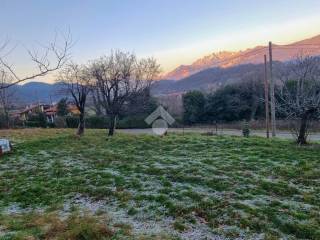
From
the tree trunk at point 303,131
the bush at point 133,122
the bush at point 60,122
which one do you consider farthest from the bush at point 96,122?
the tree trunk at point 303,131

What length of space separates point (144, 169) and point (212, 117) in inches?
971

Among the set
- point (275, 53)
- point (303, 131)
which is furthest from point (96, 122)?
point (303, 131)

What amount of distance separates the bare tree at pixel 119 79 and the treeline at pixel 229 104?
18.9ft

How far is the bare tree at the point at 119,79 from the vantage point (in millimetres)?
18844

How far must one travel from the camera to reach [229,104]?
3058cm

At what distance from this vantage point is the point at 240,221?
461 centimetres

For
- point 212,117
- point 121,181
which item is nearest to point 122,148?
point 121,181

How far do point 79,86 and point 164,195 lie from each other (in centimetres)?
1347

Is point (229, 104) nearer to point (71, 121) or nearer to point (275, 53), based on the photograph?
point (275, 53)

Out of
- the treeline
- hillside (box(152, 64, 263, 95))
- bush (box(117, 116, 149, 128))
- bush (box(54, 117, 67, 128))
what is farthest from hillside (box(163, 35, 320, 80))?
bush (box(54, 117, 67, 128))

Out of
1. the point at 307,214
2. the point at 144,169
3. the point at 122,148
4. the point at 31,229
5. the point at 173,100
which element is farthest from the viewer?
the point at 173,100

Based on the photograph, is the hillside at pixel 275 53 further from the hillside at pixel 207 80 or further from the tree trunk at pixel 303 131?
the tree trunk at pixel 303 131

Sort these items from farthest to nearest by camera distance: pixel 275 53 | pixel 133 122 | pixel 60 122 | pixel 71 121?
1. pixel 133 122
2. pixel 71 121
3. pixel 60 122
4. pixel 275 53

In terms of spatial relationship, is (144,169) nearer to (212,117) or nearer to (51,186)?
(51,186)
